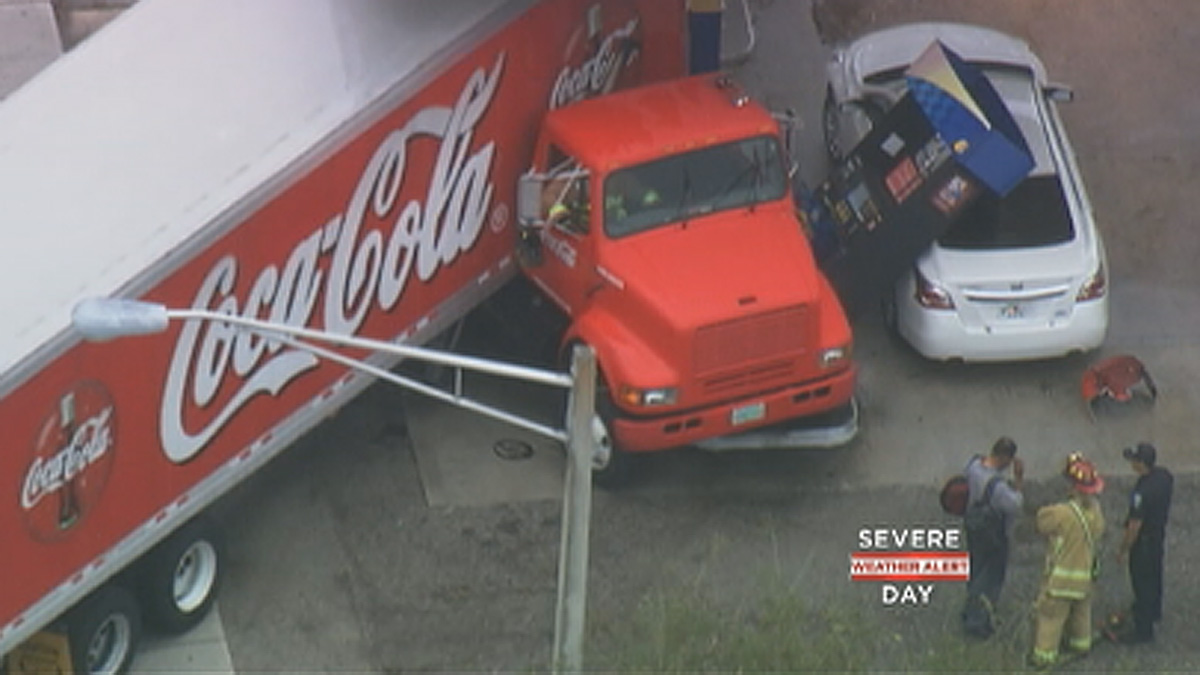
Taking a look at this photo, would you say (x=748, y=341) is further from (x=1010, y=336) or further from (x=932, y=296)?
(x=1010, y=336)

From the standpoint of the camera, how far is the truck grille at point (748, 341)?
18.0 metres

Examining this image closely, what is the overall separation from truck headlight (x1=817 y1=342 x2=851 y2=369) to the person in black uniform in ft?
8.35

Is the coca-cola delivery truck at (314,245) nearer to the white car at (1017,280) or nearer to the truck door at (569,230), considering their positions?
the truck door at (569,230)

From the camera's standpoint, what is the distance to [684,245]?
18.6 m

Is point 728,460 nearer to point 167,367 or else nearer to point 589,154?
point 589,154

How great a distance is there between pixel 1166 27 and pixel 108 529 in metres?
14.4

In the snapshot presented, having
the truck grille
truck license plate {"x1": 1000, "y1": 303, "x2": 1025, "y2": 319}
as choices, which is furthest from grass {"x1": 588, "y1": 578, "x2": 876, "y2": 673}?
truck license plate {"x1": 1000, "y1": 303, "x2": 1025, "y2": 319}

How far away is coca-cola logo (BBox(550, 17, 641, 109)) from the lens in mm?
19859

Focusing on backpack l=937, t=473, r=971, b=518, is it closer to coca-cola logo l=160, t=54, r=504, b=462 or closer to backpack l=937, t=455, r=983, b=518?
backpack l=937, t=455, r=983, b=518

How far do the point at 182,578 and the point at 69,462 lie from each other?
2.34 meters

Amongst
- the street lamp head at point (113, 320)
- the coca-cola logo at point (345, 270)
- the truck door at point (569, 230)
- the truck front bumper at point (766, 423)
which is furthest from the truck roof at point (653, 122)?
the street lamp head at point (113, 320)

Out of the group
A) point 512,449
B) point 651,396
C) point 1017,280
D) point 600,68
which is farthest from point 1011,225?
point 512,449

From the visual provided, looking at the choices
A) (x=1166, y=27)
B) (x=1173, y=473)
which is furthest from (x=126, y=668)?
(x=1166, y=27)

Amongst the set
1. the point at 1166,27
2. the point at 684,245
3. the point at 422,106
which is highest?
the point at 422,106
